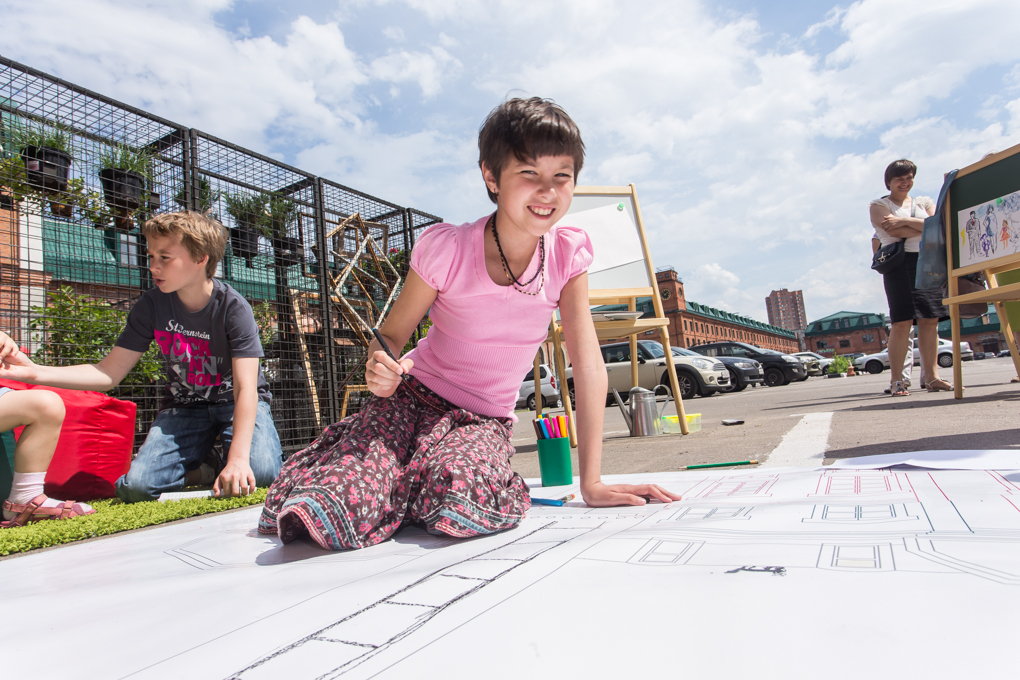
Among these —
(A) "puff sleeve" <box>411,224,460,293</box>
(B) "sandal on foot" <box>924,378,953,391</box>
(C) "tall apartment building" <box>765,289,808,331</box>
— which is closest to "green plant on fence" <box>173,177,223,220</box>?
(A) "puff sleeve" <box>411,224,460,293</box>

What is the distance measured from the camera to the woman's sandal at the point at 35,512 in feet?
6.23

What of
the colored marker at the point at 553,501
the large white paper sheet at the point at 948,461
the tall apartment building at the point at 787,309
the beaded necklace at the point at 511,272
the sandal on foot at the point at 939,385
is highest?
the tall apartment building at the point at 787,309

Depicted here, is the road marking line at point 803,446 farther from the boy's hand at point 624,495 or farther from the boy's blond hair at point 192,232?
the boy's blond hair at point 192,232

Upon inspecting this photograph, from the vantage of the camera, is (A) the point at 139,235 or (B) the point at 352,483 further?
(A) the point at 139,235

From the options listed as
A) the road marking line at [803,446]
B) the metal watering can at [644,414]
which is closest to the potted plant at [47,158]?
the metal watering can at [644,414]

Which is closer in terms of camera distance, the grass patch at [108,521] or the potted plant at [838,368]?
the grass patch at [108,521]

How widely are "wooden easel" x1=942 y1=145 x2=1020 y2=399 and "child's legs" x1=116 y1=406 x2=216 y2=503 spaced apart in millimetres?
4175

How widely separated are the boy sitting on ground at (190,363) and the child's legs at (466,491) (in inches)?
44.1

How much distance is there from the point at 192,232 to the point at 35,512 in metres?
1.16

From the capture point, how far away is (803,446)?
2.31 metres

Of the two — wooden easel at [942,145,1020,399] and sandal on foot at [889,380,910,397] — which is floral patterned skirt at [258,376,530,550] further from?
sandal on foot at [889,380,910,397]

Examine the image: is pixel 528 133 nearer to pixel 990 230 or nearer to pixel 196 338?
pixel 196 338

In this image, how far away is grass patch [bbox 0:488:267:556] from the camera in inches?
61.4

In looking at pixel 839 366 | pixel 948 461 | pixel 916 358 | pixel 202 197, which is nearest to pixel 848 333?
pixel 839 366
